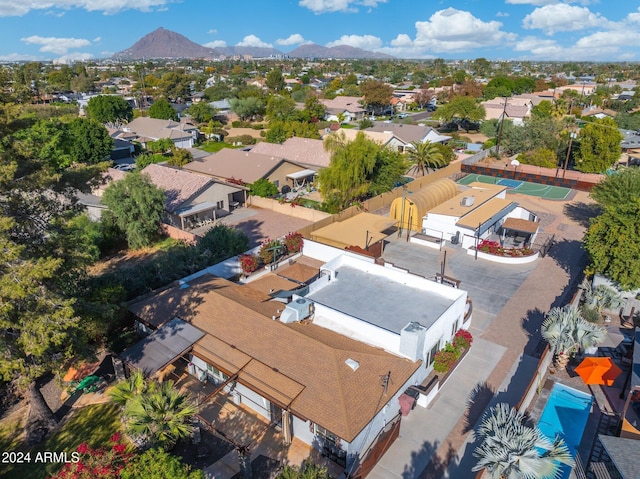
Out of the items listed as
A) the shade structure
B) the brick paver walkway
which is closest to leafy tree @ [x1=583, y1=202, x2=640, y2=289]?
the brick paver walkway

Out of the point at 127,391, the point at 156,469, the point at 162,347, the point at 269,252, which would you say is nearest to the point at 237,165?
the point at 269,252

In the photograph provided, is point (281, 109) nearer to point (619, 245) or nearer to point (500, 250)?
point (500, 250)

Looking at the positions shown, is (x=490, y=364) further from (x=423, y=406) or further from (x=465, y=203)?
(x=465, y=203)

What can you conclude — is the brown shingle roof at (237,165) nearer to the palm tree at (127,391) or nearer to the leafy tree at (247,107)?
the palm tree at (127,391)

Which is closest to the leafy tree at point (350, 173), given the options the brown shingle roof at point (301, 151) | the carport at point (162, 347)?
the brown shingle roof at point (301, 151)

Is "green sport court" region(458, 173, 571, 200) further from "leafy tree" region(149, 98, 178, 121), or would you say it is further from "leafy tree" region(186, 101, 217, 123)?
"leafy tree" region(149, 98, 178, 121)
